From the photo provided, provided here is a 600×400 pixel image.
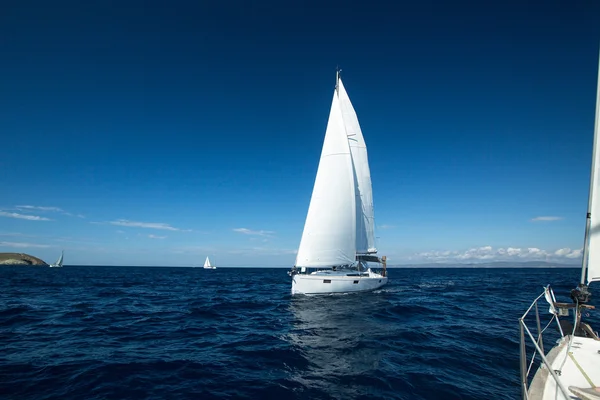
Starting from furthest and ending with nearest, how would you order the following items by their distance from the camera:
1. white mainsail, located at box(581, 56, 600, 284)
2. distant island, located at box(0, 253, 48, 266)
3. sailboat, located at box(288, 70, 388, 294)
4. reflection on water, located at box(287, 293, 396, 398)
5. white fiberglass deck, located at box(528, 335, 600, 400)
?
distant island, located at box(0, 253, 48, 266), sailboat, located at box(288, 70, 388, 294), reflection on water, located at box(287, 293, 396, 398), white mainsail, located at box(581, 56, 600, 284), white fiberglass deck, located at box(528, 335, 600, 400)

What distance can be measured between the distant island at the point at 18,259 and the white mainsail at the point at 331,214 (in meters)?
162

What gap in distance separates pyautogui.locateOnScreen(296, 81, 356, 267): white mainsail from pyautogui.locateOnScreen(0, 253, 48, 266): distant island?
162 metres

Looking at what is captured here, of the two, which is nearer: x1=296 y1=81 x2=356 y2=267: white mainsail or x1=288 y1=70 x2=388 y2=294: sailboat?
x1=288 y1=70 x2=388 y2=294: sailboat

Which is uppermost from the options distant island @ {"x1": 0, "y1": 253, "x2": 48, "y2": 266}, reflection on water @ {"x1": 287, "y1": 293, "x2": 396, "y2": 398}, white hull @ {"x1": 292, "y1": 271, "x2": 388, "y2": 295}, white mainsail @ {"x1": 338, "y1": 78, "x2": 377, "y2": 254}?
white mainsail @ {"x1": 338, "y1": 78, "x2": 377, "y2": 254}

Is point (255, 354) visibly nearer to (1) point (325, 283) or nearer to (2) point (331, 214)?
(1) point (325, 283)

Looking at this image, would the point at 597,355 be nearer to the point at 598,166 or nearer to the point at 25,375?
the point at 598,166

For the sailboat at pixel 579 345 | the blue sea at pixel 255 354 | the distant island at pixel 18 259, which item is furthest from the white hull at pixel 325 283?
the distant island at pixel 18 259

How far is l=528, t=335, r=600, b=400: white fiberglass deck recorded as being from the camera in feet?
16.4

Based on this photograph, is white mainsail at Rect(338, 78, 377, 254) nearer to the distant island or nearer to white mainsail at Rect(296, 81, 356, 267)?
white mainsail at Rect(296, 81, 356, 267)

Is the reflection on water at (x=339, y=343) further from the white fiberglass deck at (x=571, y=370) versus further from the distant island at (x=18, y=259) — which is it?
the distant island at (x=18, y=259)

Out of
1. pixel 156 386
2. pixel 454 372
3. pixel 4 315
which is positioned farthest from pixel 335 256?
pixel 4 315

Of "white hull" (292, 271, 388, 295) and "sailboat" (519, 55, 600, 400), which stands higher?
"sailboat" (519, 55, 600, 400)

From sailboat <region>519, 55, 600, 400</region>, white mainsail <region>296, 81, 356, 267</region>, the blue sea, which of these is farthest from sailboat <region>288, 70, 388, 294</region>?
sailboat <region>519, 55, 600, 400</region>

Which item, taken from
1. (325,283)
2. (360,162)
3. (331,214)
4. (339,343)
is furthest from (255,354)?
(360,162)
